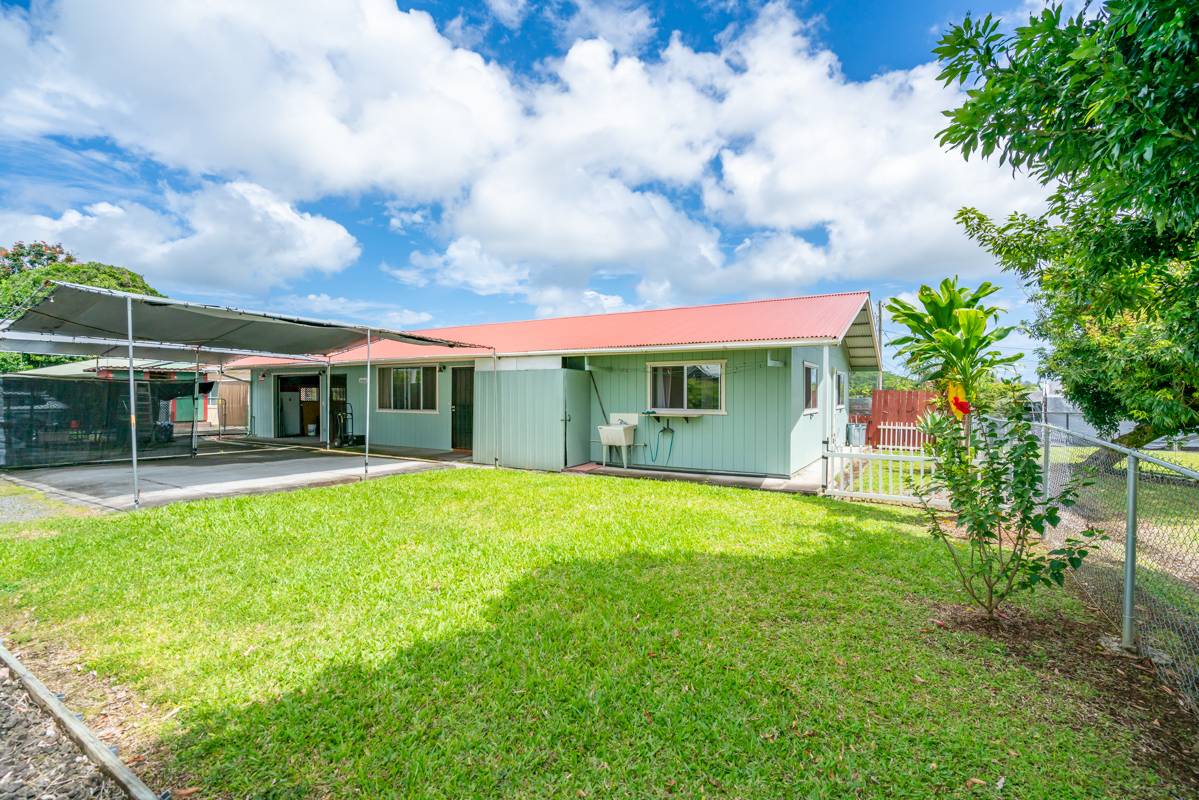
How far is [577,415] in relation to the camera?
10742 millimetres

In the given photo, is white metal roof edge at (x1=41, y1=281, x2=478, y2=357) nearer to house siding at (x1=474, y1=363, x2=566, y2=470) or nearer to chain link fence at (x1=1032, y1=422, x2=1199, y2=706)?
house siding at (x1=474, y1=363, x2=566, y2=470)

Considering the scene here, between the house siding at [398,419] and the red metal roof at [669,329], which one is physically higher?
the red metal roof at [669,329]

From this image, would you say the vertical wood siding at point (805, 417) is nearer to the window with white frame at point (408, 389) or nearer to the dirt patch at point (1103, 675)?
the dirt patch at point (1103, 675)

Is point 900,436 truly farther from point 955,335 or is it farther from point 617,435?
point 955,335

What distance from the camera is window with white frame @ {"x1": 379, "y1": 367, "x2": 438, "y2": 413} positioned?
44.3ft

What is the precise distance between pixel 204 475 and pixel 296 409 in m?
8.00

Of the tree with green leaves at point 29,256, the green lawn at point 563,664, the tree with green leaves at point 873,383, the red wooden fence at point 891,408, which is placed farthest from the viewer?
the tree with green leaves at point 29,256

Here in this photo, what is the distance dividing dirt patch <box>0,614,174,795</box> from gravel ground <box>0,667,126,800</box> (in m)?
0.10

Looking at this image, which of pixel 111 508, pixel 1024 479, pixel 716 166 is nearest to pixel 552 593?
pixel 1024 479

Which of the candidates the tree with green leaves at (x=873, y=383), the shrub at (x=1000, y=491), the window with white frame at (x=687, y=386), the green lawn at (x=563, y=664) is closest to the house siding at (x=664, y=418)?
the window with white frame at (x=687, y=386)

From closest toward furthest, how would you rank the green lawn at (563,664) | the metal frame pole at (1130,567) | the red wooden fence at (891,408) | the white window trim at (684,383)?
the green lawn at (563,664) < the metal frame pole at (1130,567) < the white window trim at (684,383) < the red wooden fence at (891,408)

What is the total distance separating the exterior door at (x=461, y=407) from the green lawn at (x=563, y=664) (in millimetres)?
7597

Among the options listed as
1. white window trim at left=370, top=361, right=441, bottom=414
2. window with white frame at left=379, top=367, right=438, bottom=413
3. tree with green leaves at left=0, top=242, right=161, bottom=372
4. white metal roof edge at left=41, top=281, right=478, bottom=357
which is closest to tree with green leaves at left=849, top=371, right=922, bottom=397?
white window trim at left=370, top=361, right=441, bottom=414

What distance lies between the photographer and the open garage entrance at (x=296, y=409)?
16.7m
